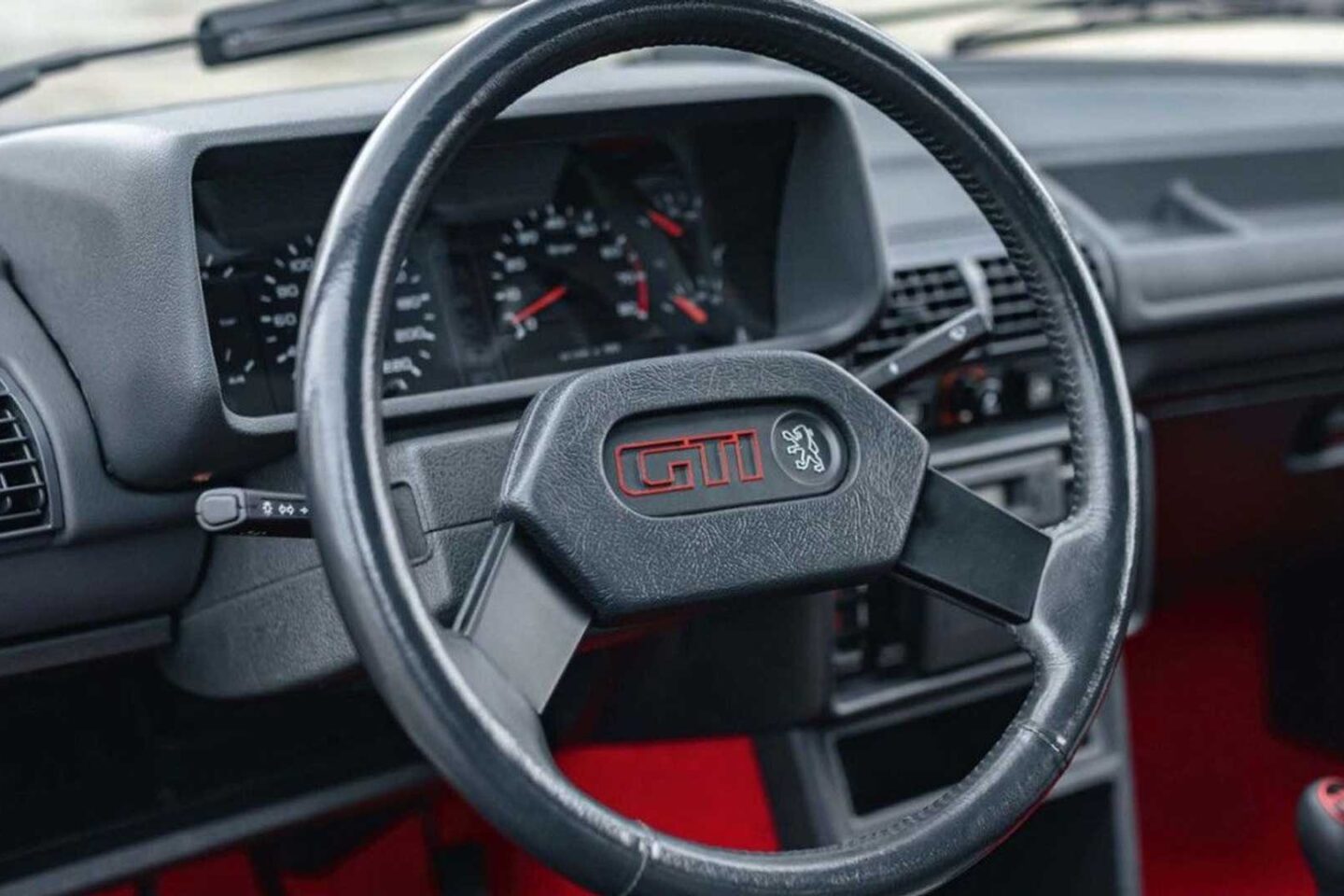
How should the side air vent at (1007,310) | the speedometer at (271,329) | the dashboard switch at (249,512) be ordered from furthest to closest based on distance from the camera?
the side air vent at (1007,310) < the speedometer at (271,329) < the dashboard switch at (249,512)

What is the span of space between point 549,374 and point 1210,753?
60.6 inches

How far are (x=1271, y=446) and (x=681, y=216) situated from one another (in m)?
1.00

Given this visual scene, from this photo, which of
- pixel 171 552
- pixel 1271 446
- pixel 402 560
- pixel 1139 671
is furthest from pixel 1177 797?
pixel 402 560

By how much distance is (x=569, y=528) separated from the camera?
1.00 metres

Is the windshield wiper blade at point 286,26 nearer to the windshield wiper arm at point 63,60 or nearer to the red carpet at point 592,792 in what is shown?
the windshield wiper arm at point 63,60

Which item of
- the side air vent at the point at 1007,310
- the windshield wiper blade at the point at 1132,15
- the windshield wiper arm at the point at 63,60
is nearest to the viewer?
the windshield wiper arm at the point at 63,60

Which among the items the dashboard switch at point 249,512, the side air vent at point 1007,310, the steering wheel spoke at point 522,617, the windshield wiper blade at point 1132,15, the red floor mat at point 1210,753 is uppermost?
the dashboard switch at point 249,512

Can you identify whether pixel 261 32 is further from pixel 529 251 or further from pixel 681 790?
pixel 681 790

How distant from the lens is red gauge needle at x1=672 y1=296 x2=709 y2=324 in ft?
4.89

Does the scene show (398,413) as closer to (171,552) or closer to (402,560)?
(171,552)

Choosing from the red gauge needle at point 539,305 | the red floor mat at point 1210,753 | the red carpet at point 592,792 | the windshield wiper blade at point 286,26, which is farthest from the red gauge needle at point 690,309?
the red floor mat at point 1210,753

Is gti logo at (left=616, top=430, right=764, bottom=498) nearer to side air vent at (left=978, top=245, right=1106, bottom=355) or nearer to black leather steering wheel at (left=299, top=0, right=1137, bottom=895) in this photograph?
black leather steering wheel at (left=299, top=0, right=1137, bottom=895)

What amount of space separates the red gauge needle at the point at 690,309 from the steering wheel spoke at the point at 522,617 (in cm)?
52

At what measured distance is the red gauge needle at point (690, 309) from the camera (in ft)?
4.89
